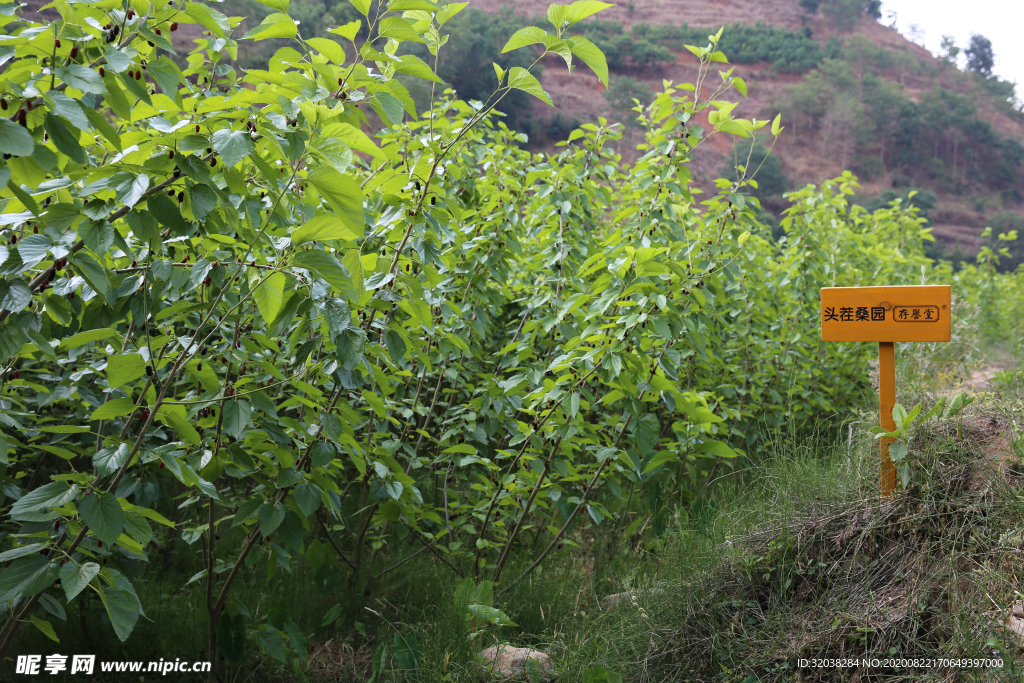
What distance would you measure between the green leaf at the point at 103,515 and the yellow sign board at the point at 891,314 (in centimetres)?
264

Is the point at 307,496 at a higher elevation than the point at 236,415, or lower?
lower

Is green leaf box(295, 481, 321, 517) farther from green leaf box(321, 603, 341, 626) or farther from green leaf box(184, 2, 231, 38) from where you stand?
green leaf box(184, 2, 231, 38)

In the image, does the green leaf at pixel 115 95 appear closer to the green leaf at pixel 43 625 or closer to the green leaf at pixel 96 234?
the green leaf at pixel 96 234

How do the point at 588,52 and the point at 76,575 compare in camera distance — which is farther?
the point at 588,52

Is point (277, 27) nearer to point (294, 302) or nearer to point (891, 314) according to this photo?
point (294, 302)

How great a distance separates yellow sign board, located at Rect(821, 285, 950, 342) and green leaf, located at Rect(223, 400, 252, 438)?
7.68ft

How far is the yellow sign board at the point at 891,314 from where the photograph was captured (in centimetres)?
258

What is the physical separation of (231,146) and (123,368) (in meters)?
0.61

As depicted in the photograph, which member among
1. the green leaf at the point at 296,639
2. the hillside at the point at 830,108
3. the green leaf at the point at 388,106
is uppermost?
the hillside at the point at 830,108

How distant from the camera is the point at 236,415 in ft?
5.56

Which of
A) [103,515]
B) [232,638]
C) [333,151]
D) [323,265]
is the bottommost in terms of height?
[232,638]

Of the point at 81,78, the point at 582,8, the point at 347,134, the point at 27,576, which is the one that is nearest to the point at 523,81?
the point at 582,8

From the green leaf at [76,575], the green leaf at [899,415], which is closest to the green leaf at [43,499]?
the green leaf at [76,575]

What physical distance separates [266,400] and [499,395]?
1108mm
